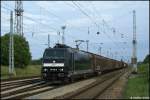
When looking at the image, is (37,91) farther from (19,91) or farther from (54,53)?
(54,53)

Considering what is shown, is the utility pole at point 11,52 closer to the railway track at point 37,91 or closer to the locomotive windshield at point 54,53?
the locomotive windshield at point 54,53

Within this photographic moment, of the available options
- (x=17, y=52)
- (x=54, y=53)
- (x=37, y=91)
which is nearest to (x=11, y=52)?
(x=17, y=52)

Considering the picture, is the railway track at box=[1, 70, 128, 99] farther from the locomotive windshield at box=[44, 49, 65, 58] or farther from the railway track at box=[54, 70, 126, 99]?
the locomotive windshield at box=[44, 49, 65, 58]

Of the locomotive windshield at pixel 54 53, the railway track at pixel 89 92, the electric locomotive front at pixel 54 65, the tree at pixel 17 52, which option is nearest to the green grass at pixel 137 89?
the railway track at pixel 89 92

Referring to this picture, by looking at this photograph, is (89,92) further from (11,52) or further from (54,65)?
(11,52)

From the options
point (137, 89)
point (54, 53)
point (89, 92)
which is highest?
point (54, 53)

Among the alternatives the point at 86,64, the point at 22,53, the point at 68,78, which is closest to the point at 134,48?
the point at 86,64

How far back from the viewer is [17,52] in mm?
68312

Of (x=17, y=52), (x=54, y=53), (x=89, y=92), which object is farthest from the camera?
(x=17, y=52)

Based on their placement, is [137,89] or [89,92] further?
[89,92]

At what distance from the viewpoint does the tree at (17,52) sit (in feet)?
220

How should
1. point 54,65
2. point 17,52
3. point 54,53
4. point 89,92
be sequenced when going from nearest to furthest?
point 89,92, point 54,65, point 54,53, point 17,52

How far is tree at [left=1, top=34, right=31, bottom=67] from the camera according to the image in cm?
6712

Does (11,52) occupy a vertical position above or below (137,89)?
above
